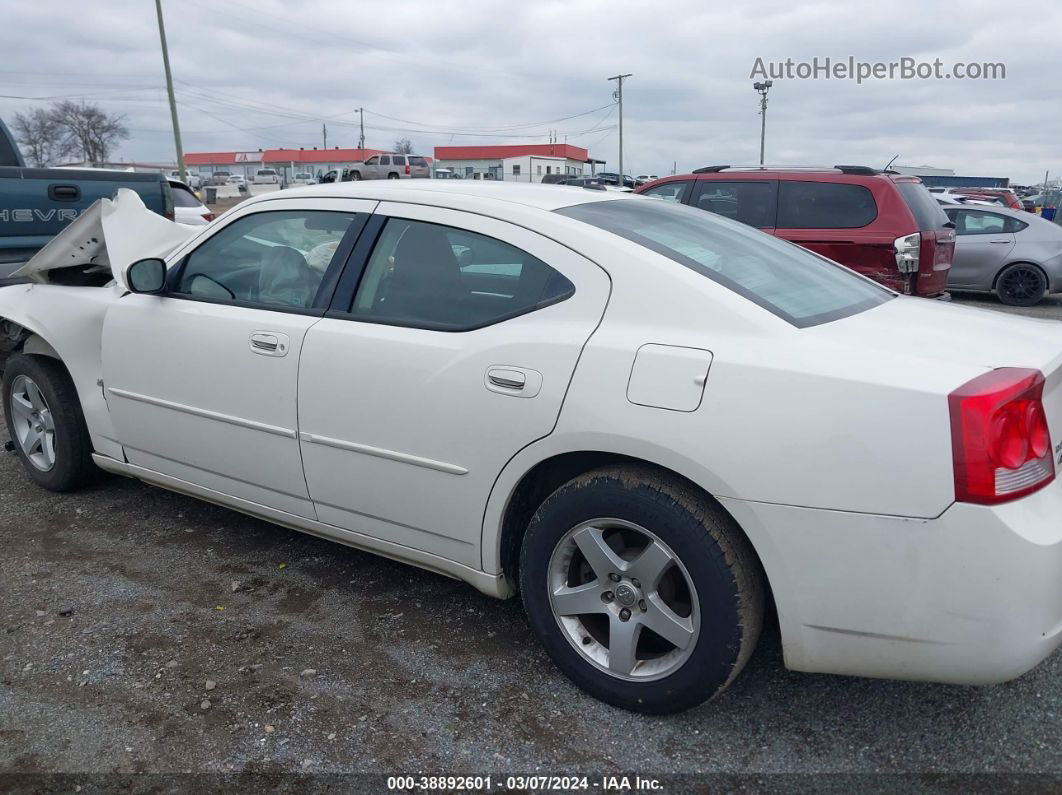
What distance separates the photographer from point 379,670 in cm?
282

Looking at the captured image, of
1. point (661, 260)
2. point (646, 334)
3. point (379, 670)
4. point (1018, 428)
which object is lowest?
point (379, 670)

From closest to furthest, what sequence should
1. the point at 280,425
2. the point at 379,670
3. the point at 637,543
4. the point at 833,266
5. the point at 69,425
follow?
the point at 637,543 → the point at 379,670 → the point at 280,425 → the point at 833,266 → the point at 69,425


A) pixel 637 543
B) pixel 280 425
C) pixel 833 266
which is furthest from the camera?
pixel 833 266

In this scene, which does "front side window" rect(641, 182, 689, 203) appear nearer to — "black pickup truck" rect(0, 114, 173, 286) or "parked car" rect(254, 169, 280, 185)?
"black pickup truck" rect(0, 114, 173, 286)

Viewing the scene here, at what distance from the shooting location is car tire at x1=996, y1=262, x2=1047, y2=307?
11617 mm

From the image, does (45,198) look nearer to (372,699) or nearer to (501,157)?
(372,699)

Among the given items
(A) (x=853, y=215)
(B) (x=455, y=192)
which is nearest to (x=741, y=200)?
(A) (x=853, y=215)

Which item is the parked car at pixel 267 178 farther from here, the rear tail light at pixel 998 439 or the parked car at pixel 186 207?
the rear tail light at pixel 998 439

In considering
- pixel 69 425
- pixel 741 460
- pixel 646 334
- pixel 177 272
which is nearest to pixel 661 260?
pixel 646 334

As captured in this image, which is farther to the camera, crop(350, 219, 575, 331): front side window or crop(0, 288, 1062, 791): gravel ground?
crop(350, 219, 575, 331): front side window

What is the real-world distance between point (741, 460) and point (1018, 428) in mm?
670

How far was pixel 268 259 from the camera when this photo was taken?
3.46 m

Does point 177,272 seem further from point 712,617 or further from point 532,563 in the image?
point 712,617

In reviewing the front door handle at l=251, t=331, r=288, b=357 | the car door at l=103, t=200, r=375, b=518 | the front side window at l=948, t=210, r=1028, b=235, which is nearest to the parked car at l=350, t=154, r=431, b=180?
the front side window at l=948, t=210, r=1028, b=235
